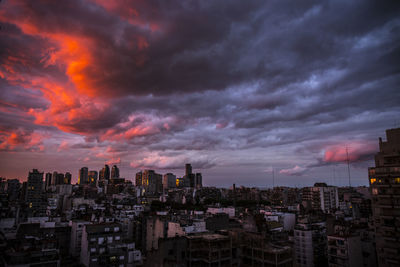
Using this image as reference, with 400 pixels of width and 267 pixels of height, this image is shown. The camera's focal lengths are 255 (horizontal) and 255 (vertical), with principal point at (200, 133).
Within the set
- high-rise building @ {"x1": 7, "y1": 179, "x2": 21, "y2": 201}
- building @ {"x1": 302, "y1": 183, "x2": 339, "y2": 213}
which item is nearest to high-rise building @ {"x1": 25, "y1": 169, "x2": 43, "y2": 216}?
high-rise building @ {"x1": 7, "y1": 179, "x2": 21, "y2": 201}

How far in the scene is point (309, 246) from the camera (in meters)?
54.0

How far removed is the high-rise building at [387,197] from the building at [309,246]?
58.8 feet

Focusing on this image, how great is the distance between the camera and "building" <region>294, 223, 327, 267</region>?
177 ft

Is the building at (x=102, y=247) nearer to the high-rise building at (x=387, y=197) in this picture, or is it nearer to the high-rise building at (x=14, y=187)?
the high-rise building at (x=387, y=197)

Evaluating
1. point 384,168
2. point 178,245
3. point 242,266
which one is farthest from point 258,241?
point 384,168

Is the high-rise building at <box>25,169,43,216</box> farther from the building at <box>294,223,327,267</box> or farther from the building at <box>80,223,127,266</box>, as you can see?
the building at <box>294,223,327,267</box>

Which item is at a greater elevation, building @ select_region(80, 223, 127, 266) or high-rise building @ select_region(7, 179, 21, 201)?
high-rise building @ select_region(7, 179, 21, 201)

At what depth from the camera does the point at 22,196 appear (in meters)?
122

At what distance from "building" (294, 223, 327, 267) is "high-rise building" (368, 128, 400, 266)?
706 inches

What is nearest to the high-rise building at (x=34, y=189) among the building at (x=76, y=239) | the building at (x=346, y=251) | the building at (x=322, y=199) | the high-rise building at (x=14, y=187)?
the high-rise building at (x=14, y=187)

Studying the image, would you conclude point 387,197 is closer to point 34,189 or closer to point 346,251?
point 346,251

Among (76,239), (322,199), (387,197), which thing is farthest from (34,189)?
(387,197)

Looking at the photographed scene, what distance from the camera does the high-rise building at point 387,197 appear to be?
3556cm

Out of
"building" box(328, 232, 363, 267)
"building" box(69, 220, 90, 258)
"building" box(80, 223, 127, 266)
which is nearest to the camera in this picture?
"building" box(328, 232, 363, 267)
